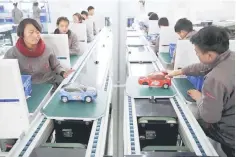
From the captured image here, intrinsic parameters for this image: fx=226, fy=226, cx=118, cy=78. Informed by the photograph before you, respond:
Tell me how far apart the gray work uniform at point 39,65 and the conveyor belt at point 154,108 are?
42.4 inches

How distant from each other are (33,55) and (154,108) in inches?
51.0

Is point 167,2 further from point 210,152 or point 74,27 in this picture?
point 210,152

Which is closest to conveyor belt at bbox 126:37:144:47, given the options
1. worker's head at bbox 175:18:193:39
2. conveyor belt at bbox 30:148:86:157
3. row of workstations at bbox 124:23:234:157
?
worker's head at bbox 175:18:193:39

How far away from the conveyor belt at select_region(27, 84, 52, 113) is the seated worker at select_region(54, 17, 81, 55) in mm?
1609

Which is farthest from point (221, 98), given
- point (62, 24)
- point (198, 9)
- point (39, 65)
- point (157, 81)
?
point (198, 9)

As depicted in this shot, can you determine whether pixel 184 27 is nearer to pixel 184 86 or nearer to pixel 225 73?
pixel 184 86

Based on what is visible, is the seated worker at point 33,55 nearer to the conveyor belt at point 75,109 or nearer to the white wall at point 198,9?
the conveyor belt at point 75,109

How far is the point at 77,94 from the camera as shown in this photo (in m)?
1.56

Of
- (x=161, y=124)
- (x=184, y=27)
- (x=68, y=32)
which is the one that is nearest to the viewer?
(x=161, y=124)

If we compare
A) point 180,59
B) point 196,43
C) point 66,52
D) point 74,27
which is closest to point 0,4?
point 74,27

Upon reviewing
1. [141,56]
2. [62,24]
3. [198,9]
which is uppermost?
[198,9]

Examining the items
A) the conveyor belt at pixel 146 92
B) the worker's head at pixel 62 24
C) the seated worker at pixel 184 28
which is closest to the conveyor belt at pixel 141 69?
the conveyor belt at pixel 146 92

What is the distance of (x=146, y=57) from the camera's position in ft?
9.99

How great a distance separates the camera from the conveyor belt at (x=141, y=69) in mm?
2385
